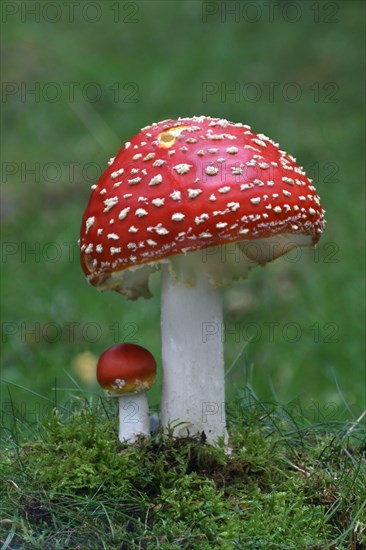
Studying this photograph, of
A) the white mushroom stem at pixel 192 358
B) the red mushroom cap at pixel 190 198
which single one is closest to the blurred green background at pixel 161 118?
the white mushroom stem at pixel 192 358

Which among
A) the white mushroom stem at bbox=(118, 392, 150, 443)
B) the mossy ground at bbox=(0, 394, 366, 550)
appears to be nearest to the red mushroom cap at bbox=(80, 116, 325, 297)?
the white mushroom stem at bbox=(118, 392, 150, 443)

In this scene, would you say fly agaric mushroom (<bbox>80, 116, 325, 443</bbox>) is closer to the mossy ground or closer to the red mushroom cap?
the red mushroom cap

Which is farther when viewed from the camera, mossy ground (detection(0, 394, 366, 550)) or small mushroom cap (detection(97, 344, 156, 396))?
small mushroom cap (detection(97, 344, 156, 396))

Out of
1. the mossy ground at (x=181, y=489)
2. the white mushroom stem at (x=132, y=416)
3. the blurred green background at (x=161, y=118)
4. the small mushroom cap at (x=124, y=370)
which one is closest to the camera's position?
the mossy ground at (x=181, y=489)

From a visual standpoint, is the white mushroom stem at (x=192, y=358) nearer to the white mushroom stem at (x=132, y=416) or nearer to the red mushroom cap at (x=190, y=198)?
the white mushroom stem at (x=132, y=416)

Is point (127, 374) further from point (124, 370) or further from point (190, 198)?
point (190, 198)
